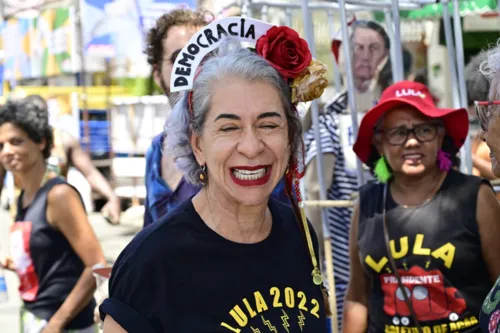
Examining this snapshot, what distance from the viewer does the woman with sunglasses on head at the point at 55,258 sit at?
3377mm

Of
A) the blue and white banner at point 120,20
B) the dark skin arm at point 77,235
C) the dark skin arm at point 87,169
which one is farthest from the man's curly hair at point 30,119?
the blue and white banner at point 120,20

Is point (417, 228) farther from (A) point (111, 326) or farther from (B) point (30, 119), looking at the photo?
(B) point (30, 119)

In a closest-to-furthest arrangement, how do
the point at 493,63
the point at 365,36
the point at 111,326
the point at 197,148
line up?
the point at 111,326 → the point at 197,148 → the point at 493,63 → the point at 365,36

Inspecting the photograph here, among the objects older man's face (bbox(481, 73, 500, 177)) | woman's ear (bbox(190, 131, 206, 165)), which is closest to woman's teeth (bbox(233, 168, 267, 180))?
woman's ear (bbox(190, 131, 206, 165))

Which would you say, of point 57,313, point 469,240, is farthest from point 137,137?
point 469,240

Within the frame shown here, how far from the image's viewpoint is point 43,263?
11.2 feet

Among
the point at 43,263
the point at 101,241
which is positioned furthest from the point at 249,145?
the point at 101,241

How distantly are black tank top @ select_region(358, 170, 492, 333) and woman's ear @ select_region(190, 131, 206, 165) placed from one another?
1.08 metres

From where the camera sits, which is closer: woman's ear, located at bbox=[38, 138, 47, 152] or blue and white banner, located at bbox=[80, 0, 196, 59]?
woman's ear, located at bbox=[38, 138, 47, 152]

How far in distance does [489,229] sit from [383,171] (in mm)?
460

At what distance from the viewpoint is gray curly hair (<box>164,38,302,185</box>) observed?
1.90 metres

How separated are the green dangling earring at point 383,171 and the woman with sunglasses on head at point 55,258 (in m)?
1.26

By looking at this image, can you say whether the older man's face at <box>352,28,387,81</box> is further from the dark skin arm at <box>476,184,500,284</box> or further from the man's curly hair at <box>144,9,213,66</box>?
the dark skin arm at <box>476,184,500,284</box>

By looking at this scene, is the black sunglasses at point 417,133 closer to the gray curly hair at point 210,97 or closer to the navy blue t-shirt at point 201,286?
the gray curly hair at point 210,97
